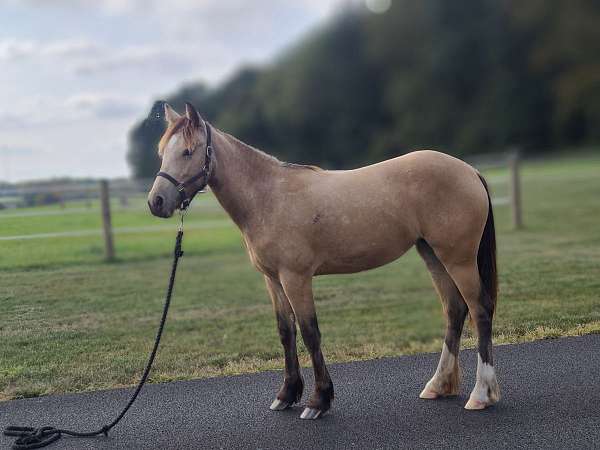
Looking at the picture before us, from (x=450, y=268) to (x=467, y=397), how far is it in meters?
0.97

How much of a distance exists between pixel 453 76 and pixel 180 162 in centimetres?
2433

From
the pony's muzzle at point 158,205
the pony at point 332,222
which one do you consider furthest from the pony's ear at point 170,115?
the pony's muzzle at point 158,205

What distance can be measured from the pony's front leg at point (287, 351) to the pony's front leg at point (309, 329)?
0.22m

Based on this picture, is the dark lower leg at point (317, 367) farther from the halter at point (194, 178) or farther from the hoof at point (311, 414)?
the halter at point (194, 178)

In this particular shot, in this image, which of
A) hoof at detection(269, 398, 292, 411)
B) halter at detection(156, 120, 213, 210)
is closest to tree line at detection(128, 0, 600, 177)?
halter at detection(156, 120, 213, 210)

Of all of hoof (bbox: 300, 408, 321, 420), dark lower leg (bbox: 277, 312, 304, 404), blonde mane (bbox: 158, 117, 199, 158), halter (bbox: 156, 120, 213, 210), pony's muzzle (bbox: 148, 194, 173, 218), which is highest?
blonde mane (bbox: 158, 117, 199, 158)

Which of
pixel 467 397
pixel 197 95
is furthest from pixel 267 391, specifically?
pixel 197 95

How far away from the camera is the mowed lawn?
5535 mm

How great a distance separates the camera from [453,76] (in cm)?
2644

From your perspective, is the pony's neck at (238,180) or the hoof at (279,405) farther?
the hoof at (279,405)

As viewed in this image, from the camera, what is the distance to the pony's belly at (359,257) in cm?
428

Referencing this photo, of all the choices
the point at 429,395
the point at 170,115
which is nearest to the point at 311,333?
the point at 429,395

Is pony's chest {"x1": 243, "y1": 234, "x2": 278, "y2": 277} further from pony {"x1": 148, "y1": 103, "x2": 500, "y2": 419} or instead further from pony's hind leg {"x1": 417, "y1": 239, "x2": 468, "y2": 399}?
pony's hind leg {"x1": 417, "y1": 239, "x2": 468, "y2": 399}

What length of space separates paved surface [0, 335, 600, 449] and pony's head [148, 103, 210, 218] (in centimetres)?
149
